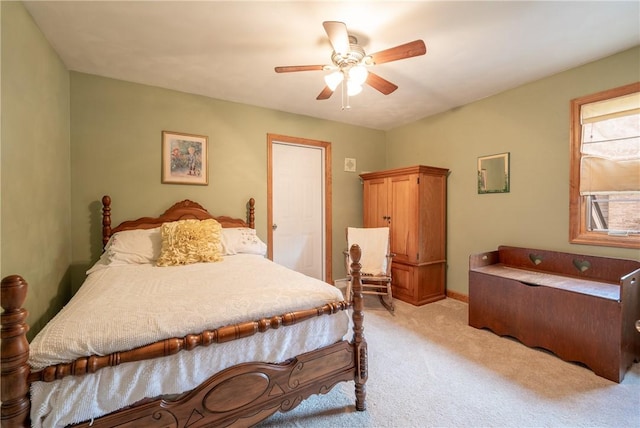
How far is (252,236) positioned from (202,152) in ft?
3.68

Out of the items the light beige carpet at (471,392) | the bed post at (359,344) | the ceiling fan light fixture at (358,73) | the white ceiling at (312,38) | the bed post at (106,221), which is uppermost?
the white ceiling at (312,38)

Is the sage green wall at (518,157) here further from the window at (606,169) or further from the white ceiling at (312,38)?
the white ceiling at (312,38)

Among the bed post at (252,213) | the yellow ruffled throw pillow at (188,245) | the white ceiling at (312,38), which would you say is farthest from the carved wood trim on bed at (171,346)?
the bed post at (252,213)

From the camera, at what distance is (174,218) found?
292cm

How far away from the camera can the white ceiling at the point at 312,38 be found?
176 centimetres

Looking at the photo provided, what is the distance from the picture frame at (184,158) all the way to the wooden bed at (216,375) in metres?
2.22

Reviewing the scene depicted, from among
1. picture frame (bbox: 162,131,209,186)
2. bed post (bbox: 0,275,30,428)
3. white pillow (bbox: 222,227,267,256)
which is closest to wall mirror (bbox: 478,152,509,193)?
white pillow (bbox: 222,227,267,256)

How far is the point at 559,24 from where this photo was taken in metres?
1.91

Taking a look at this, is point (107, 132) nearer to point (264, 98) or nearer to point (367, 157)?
point (264, 98)

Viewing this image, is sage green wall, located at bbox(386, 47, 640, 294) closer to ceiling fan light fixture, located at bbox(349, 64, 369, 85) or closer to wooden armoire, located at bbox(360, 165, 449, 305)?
wooden armoire, located at bbox(360, 165, 449, 305)

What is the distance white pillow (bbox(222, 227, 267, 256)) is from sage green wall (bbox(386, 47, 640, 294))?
247 centimetres

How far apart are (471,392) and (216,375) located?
5.21 ft

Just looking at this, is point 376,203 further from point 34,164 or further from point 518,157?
point 34,164

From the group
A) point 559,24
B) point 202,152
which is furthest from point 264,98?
point 559,24
